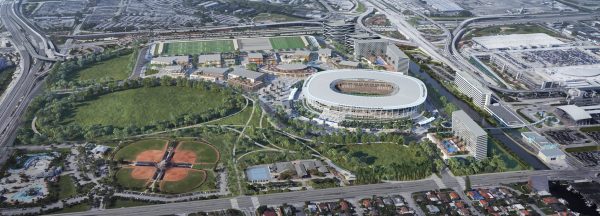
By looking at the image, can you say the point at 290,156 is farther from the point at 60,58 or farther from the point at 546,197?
the point at 60,58

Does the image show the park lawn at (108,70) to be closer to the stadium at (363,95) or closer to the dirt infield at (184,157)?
the dirt infield at (184,157)

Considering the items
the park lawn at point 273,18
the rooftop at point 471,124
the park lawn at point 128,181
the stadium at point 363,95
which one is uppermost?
the rooftop at point 471,124

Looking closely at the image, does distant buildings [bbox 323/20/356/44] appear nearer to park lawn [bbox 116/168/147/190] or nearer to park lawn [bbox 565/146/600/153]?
park lawn [bbox 565/146/600/153]

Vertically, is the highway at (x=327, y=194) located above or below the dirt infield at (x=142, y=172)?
above

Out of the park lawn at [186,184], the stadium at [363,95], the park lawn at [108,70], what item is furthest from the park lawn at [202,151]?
the park lawn at [108,70]

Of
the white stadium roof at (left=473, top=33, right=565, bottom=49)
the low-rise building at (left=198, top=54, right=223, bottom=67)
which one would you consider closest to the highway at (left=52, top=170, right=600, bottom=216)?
the low-rise building at (left=198, top=54, right=223, bottom=67)

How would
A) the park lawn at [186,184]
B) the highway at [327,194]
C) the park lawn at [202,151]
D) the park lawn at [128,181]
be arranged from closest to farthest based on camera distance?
the highway at [327,194], the park lawn at [186,184], the park lawn at [128,181], the park lawn at [202,151]

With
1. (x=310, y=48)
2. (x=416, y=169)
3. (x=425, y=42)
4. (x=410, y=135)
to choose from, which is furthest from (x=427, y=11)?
(x=416, y=169)
